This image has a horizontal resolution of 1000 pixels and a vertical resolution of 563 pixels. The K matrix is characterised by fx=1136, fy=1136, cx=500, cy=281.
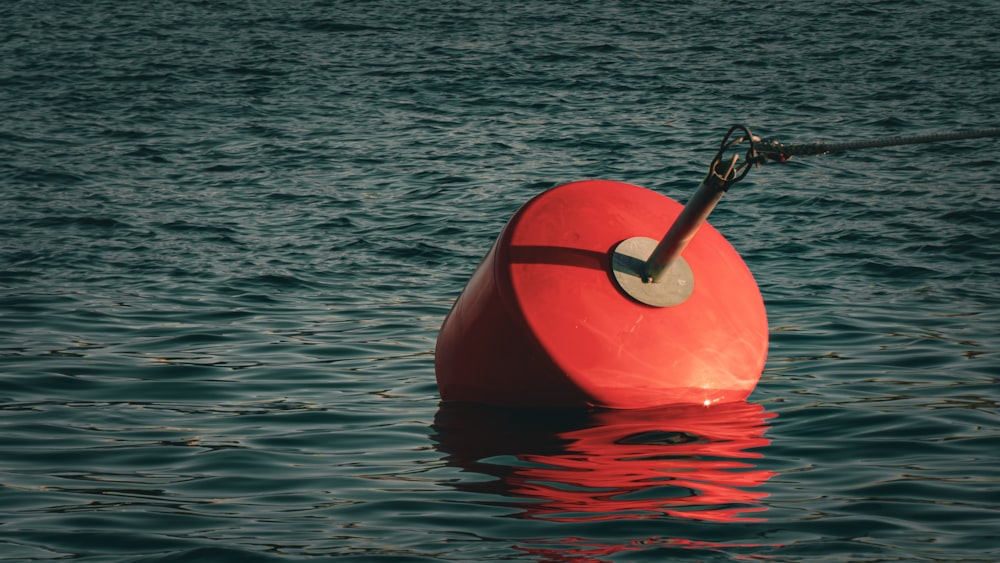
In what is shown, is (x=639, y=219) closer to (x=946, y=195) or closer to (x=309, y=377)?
(x=309, y=377)

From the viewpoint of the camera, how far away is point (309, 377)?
6.86 meters

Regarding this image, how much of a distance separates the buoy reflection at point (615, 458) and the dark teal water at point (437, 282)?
21 millimetres

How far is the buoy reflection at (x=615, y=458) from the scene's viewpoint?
4.48 m

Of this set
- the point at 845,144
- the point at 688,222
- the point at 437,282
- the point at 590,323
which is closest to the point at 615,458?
the point at 590,323

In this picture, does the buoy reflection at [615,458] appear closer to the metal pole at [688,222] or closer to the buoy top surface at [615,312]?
the buoy top surface at [615,312]

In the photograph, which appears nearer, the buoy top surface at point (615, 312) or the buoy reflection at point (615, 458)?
the buoy reflection at point (615, 458)

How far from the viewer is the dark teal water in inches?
174

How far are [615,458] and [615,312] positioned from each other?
68 centimetres

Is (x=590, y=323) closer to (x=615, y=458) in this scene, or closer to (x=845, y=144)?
(x=615, y=458)

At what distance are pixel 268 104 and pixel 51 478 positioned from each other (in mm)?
11815

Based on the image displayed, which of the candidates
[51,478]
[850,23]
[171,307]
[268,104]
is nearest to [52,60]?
[268,104]

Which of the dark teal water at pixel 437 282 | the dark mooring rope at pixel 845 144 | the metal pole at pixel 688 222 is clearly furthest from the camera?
the metal pole at pixel 688 222

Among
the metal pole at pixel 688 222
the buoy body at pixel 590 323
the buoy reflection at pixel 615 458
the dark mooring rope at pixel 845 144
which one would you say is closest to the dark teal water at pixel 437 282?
the buoy reflection at pixel 615 458

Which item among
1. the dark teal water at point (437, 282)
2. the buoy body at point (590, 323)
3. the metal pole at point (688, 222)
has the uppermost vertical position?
the metal pole at point (688, 222)
